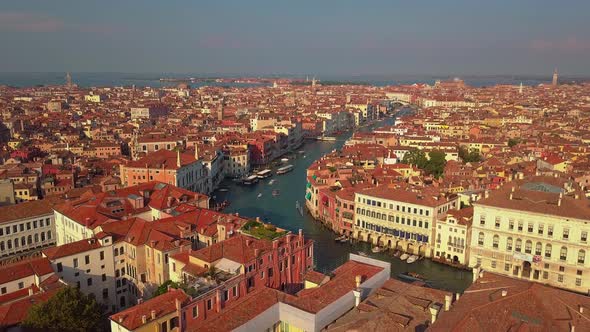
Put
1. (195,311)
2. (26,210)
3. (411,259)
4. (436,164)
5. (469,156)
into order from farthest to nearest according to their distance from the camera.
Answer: (469,156), (436,164), (411,259), (26,210), (195,311)

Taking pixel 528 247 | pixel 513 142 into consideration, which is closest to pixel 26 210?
pixel 528 247

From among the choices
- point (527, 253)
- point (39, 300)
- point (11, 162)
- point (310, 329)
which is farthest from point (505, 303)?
point (11, 162)

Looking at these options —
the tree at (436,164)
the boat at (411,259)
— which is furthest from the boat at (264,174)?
the boat at (411,259)

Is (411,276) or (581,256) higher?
(581,256)

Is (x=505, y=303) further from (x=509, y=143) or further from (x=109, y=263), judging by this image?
(x=509, y=143)

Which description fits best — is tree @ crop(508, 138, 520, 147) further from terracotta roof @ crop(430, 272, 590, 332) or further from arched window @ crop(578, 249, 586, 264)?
terracotta roof @ crop(430, 272, 590, 332)

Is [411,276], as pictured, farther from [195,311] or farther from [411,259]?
[195,311]

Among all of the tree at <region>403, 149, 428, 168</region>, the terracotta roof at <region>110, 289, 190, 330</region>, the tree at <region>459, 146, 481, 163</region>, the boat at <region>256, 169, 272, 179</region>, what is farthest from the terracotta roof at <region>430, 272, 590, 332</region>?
the tree at <region>459, 146, 481, 163</region>
